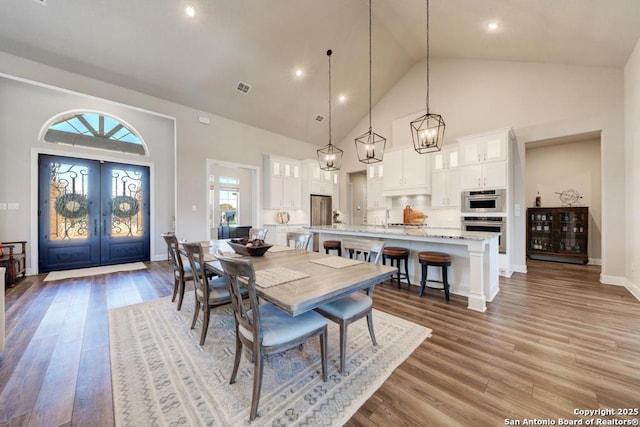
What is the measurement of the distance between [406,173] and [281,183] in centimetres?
338

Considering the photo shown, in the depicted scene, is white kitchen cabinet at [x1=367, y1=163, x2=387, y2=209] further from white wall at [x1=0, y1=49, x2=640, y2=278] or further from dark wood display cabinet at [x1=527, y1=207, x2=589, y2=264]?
dark wood display cabinet at [x1=527, y1=207, x2=589, y2=264]

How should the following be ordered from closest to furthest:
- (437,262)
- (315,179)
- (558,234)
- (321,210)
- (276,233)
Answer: (437,262) → (558,234) → (276,233) → (315,179) → (321,210)

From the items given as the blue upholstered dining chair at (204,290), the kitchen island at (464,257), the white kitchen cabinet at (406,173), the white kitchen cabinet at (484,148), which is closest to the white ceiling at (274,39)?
the white kitchen cabinet at (484,148)

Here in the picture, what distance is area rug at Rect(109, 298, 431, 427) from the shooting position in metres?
1.42

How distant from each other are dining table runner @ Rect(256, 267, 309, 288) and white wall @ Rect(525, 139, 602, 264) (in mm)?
6847

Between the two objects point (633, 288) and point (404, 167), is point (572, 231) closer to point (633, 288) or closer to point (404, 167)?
point (633, 288)

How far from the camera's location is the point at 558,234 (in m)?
5.59

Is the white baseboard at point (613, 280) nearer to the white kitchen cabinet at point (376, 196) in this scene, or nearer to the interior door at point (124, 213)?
the white kitchen cabinet at point (376, 196)

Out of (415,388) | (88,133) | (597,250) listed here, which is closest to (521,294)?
(415,388)

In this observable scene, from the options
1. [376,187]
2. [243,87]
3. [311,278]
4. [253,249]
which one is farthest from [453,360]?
[243,87]

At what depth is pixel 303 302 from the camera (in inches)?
50.6

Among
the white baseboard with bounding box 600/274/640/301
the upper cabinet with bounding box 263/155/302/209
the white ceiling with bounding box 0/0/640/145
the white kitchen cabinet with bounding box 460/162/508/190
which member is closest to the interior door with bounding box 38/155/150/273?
the white ceiling with bounding box 0/0/640/145

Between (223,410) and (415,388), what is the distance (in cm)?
126

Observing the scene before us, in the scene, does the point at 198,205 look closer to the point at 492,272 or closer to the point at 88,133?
the point at 88,133
